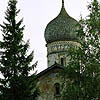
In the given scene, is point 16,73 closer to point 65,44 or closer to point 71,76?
point 71,76

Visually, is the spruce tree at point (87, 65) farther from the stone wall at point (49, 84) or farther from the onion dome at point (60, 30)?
the onion dome at point (60, 30)

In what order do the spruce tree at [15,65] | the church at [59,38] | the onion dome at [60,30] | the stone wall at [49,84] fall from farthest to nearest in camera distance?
the onion dome at [60,30] → the church at [59,38] → the stone wall at [49,84] → the spruce tree at [15,65]

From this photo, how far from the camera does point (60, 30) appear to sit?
30.7 metres

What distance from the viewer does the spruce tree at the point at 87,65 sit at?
14867 mm

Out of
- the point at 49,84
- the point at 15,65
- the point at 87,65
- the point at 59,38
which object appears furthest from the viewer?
the point at 59,38

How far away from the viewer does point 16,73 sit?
18.2 m

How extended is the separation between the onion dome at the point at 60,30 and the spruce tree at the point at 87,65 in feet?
45.0

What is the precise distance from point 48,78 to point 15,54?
7.17 metres

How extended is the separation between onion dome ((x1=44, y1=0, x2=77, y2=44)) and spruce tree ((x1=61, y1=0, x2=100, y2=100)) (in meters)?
13.7

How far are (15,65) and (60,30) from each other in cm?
1325

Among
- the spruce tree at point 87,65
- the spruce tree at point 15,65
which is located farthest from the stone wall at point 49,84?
the spruce tree at point 87,65

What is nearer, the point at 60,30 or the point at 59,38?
the point at 59,38

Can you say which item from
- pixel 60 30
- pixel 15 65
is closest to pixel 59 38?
pixel 60 30

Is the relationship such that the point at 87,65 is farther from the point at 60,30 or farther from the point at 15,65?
the point at 60,30
